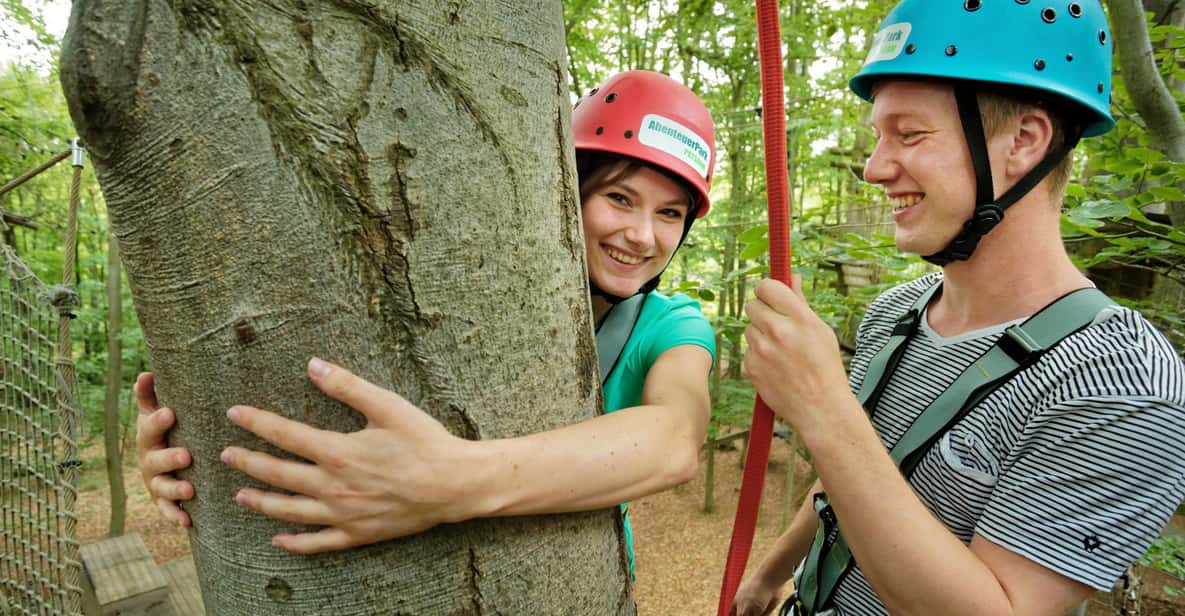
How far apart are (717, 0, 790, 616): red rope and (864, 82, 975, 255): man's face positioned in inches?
19.7

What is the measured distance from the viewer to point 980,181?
1288 millimetres

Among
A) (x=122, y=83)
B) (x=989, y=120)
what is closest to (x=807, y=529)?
(x=989, y=120)

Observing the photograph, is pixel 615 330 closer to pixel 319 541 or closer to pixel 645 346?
pixel 645 346

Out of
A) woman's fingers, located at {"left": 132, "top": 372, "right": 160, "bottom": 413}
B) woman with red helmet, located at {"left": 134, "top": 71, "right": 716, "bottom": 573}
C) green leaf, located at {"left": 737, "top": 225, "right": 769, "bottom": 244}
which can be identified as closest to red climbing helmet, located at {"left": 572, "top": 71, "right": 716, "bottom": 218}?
green leaf, located at {"left": 737, "top": 225, "right": 769, "bottom": 244}

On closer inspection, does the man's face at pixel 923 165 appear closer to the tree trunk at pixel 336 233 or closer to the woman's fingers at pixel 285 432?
the tree trunk at pixel 336 233

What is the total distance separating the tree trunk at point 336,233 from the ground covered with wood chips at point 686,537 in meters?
6.06

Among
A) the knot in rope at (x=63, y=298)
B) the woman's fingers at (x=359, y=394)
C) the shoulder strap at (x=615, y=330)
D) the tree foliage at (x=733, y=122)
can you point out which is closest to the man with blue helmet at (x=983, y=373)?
the shoulder strap at (x=615, y=330)

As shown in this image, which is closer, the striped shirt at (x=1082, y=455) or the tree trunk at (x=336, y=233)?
the tree trunk at (x=336, y=233)

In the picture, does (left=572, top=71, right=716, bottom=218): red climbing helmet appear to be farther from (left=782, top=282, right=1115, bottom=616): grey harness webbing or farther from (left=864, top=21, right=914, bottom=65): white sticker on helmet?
(left=782, top=282, right=1115, bottom=616): grey harness webbing

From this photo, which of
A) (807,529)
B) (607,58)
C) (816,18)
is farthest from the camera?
(607,58)

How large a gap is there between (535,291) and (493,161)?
174 millimetres

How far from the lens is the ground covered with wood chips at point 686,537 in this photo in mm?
6762

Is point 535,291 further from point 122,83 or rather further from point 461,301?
point 122,83

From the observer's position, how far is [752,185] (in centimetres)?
926
